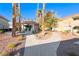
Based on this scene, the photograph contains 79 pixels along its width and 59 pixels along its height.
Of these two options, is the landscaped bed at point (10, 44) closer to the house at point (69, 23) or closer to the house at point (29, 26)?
the house at point (29, 26)

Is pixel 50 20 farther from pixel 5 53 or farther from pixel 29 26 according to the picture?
pixel 5 53

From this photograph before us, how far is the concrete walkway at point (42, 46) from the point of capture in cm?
345

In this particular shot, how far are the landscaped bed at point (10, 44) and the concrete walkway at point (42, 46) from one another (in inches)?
3.9

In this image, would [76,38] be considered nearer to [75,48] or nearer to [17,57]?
[75,48]

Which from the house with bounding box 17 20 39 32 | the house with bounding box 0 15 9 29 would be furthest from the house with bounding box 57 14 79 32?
the house with bounding box 0 15 9 29

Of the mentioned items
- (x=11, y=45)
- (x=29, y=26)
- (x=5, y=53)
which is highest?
(x=29, y=26)

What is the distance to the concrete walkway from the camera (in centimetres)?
Answer: 345

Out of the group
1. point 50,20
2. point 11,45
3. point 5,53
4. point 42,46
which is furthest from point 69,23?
point 5,53

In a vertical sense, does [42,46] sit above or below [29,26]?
below

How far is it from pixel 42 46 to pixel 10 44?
45cm

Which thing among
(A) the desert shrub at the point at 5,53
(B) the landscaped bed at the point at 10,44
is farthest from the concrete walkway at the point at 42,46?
(A) the desert shrub at the point at 5,53

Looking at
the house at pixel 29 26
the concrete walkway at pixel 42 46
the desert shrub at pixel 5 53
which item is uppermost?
the house at pixel 29 26

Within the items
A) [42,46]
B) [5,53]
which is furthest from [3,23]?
[42,46]

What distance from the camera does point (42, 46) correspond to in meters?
3.49
